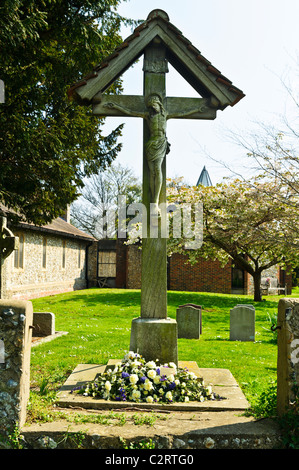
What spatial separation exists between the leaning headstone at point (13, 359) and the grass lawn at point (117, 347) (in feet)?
1.57

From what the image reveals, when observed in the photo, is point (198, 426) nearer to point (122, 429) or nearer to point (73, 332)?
point (122, 429)

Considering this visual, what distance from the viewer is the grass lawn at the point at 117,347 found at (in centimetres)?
565

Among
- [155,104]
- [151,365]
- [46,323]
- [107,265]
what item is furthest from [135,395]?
[107,265]

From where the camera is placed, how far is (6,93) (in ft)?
32.6

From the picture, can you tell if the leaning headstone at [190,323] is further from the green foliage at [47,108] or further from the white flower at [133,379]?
the white flower at [133,379]

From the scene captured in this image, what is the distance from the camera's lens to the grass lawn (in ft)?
18.5

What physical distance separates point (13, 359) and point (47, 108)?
975 cm

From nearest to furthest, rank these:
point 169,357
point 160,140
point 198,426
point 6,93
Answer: point 198,426 → point 169,357 → point 160,140 → point 6,93

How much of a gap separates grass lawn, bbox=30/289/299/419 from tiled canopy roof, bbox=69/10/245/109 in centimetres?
348

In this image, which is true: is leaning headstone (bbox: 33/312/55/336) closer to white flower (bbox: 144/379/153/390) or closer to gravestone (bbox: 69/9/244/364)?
gravestone (bbox: 69/9/244/364)

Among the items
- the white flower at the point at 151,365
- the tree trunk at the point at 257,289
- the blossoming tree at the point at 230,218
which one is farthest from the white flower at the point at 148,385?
the tree trunk at the point at 257,289

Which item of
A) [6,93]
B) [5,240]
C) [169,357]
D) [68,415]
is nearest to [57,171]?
[6,93]

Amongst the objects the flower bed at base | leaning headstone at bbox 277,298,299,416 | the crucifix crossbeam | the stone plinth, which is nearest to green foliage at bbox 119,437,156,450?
the flower bed at base
